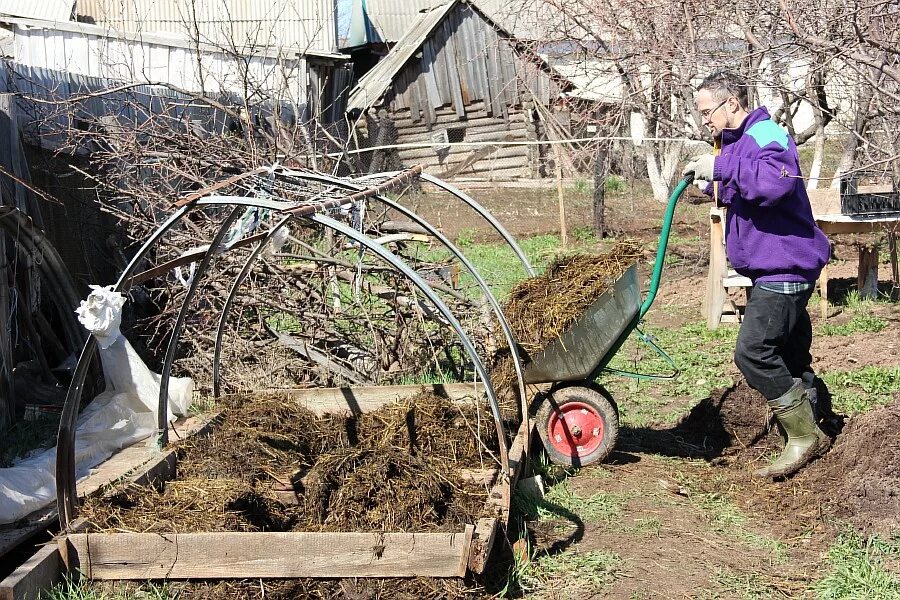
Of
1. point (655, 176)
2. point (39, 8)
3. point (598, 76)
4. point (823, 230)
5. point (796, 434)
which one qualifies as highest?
point (39, 8)

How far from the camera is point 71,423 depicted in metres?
3.70

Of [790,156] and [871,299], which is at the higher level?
[790,156]

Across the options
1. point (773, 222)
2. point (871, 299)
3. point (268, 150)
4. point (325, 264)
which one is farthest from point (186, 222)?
point (871, 299)

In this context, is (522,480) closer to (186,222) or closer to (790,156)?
(790,156)

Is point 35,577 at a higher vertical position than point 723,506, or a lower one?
higher

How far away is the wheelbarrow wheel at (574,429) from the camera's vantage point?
17.3 feet

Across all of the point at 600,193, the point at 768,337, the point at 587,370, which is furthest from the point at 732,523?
the point at 600,193

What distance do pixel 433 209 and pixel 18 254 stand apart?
10.9 m

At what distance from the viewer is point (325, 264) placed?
665 cm

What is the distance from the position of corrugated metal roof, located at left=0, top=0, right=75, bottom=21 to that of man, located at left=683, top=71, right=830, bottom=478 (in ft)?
64.6

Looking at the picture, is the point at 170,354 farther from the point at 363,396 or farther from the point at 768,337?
the point at 768,337

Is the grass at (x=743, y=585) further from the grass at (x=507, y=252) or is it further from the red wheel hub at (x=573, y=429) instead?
the grass at (x=507, y=252)

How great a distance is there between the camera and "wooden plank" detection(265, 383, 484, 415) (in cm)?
560

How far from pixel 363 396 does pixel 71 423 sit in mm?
2194
